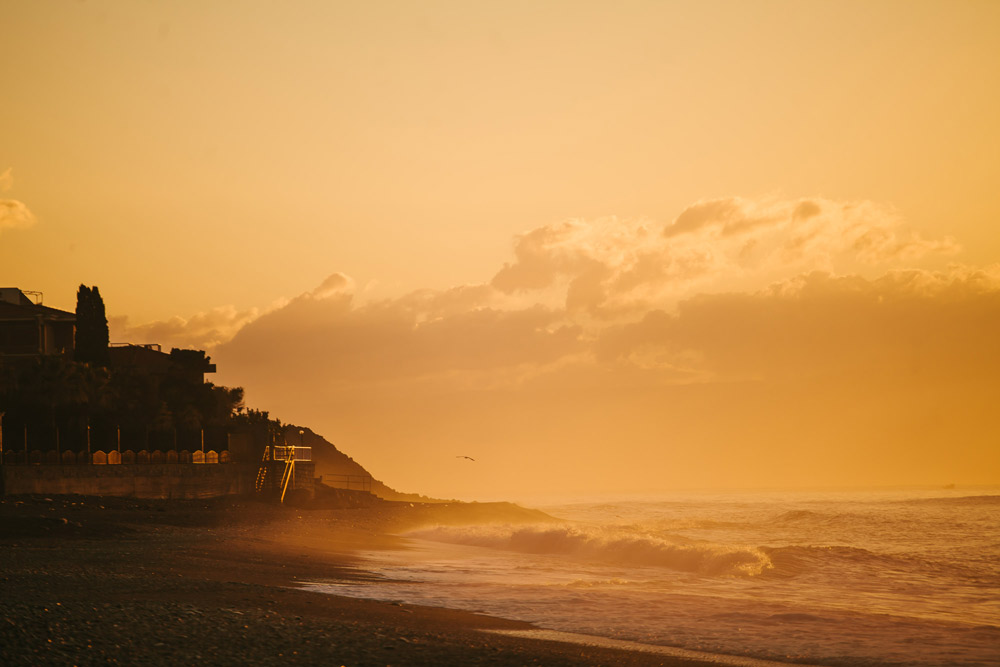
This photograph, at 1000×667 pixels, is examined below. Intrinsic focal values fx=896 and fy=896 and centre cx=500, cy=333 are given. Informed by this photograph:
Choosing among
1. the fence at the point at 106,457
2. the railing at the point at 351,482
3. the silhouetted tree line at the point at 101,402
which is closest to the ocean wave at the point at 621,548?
the fence at the point at 106,457

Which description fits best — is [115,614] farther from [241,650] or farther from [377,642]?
[377,642]

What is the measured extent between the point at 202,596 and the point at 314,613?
2.44 meters

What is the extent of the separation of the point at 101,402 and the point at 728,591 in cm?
4530

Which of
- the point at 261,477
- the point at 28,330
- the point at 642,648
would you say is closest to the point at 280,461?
the point at 261,477

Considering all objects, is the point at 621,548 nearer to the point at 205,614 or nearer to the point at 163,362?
the point at 205,614

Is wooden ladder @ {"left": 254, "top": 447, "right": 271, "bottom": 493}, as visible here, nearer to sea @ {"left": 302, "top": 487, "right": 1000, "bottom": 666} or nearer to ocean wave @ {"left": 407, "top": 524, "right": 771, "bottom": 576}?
Result: ocean wave @ {"left": 407, "top": 524, "right": 771, "bottom": 576}

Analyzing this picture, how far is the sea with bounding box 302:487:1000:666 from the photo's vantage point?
17.3m

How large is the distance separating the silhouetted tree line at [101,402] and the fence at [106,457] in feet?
3.80

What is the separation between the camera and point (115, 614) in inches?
555

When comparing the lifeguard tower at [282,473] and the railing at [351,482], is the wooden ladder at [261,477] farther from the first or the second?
the railing at [351,482]

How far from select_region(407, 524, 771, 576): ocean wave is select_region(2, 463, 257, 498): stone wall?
16.2 m

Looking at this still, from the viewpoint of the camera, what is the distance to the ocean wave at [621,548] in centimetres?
3294

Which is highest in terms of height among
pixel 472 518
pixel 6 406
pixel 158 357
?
pixel 158 357

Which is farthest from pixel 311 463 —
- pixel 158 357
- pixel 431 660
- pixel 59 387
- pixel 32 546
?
pixel 431 660
